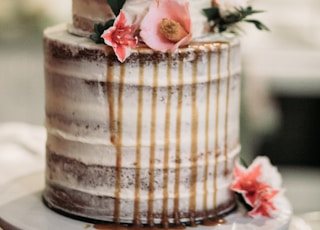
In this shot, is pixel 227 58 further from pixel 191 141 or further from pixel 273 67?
pixel 273 67

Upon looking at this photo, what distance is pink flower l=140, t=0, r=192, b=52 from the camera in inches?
→ 52.7

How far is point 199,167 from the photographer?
142 centimetres

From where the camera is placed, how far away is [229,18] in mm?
1491

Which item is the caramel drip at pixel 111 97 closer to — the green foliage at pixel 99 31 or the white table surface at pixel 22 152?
the green foliage at pixel 99 31

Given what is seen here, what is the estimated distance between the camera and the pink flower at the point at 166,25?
134 centimetres

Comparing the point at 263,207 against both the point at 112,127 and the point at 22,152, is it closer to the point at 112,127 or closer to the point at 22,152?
the point at 112,127

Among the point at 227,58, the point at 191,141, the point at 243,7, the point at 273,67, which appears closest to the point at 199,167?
the point at 191,141

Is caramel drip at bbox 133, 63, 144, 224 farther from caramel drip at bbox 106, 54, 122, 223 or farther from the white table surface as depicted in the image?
the white table surface

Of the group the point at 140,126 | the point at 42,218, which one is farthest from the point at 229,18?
the point at 42,218

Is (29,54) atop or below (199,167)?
below

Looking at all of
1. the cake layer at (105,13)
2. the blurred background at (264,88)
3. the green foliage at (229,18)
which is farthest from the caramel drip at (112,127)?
the blurred background at (264,88)

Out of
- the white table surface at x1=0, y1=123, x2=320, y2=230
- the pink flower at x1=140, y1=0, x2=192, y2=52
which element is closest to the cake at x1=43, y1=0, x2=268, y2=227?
the pink flower at x1=140, y1=0, x2=192, y2=52

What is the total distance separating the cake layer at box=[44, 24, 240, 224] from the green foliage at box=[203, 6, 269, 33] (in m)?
0.05

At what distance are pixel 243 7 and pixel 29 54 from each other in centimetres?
219
